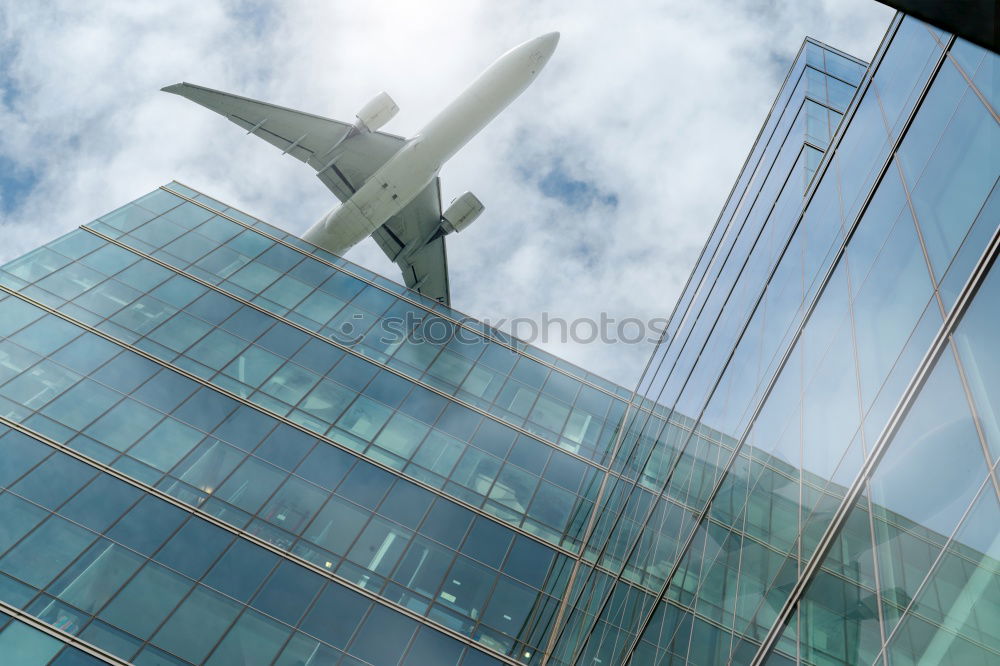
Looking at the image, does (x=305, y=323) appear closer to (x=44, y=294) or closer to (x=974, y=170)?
(x=44, y=294)

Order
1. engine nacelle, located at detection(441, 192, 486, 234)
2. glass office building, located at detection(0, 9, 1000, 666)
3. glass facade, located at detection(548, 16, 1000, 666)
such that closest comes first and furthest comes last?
glass facade, located at detection(548, 16, 1000, 666) < glass office building, located at detection(0, 9, 1000, 666) < engine nacelle, located at detection(441, 192, 486, 234)

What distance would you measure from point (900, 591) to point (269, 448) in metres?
16.8

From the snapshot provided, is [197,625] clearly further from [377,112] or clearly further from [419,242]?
[419,242]

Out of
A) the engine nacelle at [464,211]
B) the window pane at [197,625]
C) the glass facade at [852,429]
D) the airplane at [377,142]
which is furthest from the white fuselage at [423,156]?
the window pane at [197,625]

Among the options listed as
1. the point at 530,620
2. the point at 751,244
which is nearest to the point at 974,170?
the point at 751,244

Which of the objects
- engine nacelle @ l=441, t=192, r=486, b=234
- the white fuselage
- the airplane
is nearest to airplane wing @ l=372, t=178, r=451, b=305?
the airplane

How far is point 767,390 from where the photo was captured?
11.2m

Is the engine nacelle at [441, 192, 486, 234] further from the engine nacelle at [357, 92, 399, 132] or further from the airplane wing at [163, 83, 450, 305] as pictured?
the engine nacelle at [357, 92, 399, 132]

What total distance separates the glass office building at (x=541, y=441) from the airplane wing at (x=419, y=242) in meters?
10.4

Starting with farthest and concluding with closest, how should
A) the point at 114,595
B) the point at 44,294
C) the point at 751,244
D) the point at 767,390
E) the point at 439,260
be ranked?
1. the point at 439,260
2. the point at 44,294
3. the point at 751,244
4. the point at 114,595
5. the point at 767,390

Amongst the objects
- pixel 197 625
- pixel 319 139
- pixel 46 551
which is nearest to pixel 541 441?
pixel 197 625

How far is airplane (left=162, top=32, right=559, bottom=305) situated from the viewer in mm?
32000

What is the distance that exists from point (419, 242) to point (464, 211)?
3.76 metres

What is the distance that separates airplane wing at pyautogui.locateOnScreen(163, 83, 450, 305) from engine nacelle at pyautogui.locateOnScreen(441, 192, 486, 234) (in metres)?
1.93
